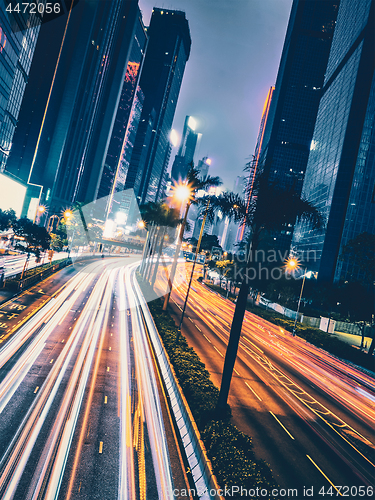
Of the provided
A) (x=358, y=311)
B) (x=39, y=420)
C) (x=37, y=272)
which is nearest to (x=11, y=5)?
(x=37, y=272)

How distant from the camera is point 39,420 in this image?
12.5 metres

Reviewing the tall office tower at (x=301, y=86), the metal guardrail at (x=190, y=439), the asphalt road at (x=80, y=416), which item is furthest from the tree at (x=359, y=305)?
the tall office tower at (x=301, y=86)

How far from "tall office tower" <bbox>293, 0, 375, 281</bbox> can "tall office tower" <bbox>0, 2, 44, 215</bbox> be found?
9919 cm

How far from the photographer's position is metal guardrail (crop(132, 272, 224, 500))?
9633 mm

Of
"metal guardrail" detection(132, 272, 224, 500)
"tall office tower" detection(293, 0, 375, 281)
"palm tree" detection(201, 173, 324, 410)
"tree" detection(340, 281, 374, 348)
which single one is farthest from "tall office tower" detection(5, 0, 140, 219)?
"palm tree" detection(201, 173, 324, 410)

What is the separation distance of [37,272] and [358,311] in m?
48.7

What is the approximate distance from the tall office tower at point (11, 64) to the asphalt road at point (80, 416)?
280 ft

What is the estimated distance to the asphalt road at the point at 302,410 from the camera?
12305 millimetres

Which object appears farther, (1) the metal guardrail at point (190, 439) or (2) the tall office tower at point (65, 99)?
(2) the tall office tower at point (65, 99)

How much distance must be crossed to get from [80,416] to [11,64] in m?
104

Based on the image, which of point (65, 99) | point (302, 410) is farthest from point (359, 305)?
point (65, 99)

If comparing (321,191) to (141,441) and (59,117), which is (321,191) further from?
(59,117)

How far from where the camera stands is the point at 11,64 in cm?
8175

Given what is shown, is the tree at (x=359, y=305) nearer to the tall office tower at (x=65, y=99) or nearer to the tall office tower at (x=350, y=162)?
the tall office tower at (x=350, y=162)
